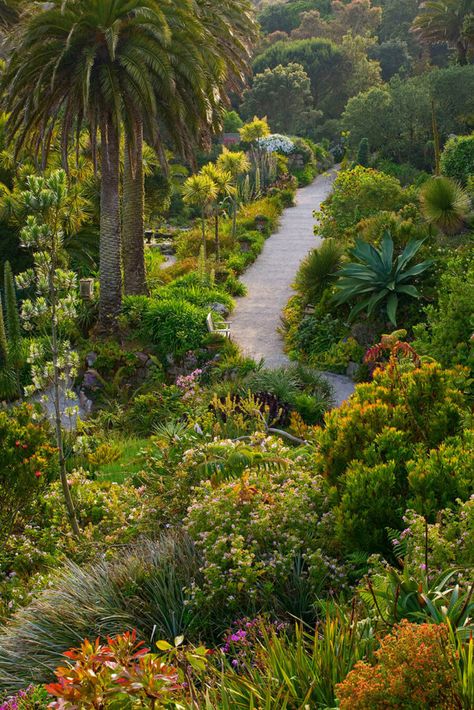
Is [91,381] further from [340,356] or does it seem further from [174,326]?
[340,356]

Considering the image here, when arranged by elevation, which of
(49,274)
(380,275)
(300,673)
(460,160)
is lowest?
(300,673)

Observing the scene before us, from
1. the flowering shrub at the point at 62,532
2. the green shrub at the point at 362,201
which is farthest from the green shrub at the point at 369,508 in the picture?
the green shrub at the point at 362,201

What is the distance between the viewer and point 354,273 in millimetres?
11734

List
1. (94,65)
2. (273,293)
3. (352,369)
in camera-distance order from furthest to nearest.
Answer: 1. (273,293)
2. (94,65)
3. (352,369)

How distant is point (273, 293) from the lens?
16.1 m

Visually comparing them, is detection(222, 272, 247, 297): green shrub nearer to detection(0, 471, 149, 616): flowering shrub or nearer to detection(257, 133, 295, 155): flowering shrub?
detection(0, 471, 149, 616): flowering shrub

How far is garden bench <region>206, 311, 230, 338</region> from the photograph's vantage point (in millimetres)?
12734

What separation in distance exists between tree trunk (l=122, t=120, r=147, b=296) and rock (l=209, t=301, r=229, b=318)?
4.86 feet

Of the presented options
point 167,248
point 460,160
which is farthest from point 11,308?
point 460,160

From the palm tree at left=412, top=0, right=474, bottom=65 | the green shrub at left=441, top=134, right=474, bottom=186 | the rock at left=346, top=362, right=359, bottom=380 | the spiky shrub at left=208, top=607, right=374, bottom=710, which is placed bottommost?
the rock at left=346, top=362, right=359, bottom=380

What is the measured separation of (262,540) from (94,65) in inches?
395

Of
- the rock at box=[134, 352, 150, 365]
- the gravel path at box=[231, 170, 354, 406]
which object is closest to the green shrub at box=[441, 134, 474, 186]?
the gravel path at box=[231, 170, 354, 406]

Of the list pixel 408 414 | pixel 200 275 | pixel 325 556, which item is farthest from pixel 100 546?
pixel 200 275

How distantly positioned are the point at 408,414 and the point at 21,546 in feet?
12.1
